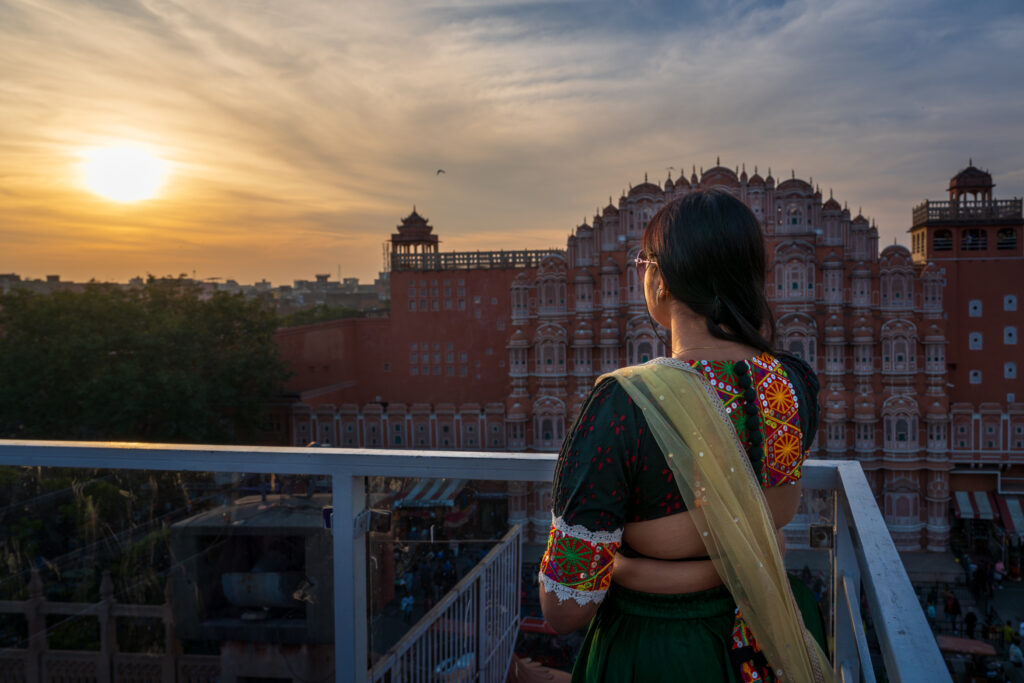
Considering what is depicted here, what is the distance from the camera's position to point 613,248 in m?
18.1

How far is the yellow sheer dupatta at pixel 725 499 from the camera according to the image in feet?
3.10

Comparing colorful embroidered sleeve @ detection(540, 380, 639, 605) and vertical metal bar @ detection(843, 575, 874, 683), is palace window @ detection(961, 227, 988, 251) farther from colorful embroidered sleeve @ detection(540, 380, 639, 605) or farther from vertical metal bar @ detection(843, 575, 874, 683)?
colorful embroidered sleeve @ detection(540, 380, 639, 605)

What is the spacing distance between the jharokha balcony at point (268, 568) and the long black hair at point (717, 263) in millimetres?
554

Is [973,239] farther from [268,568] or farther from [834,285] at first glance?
[268,568]

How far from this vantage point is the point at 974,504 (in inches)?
649

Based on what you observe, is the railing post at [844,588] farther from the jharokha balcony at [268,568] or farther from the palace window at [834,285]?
the palace window at [834,285]

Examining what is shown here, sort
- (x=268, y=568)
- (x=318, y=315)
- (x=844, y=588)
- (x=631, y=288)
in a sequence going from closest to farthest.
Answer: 1. (x=844, y=588)
2. (x=268, y=568)
3. (x=631, y=288)
4. (x=318, y=315)

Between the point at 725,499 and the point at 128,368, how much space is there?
1701 centimetres

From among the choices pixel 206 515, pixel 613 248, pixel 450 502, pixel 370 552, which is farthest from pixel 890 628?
pixel 613 248

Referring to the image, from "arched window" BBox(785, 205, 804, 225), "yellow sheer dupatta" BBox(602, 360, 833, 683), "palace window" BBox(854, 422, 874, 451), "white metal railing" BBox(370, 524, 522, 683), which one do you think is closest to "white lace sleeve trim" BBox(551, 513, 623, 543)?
"yellow sheer dupatta" BBox(602, 360, 833, 683)

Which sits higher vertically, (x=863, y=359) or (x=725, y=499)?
(x=725, y=499)

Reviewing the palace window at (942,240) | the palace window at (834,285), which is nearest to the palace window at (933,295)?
the palace window at (834,285)

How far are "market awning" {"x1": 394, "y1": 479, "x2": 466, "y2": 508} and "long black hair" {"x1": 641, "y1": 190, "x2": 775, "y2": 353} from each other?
2.13 feet

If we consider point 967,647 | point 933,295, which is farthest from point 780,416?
point 933,295
